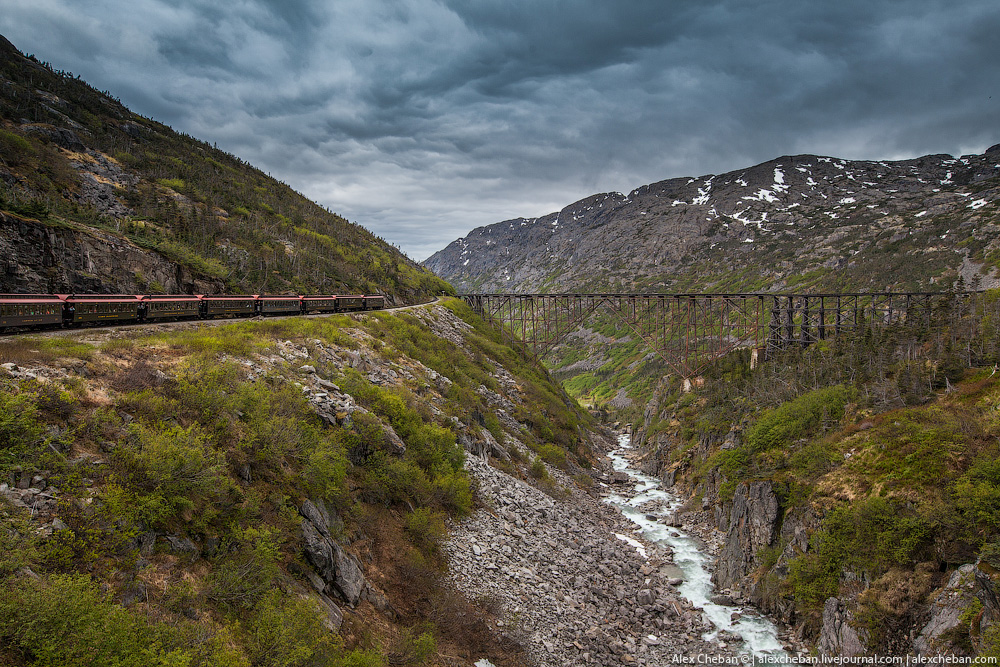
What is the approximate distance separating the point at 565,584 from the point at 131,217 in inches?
1745

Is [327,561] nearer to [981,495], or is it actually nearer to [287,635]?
[287,635]

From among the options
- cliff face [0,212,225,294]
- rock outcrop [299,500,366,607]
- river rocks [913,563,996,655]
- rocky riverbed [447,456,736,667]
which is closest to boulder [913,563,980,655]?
river rocks [913,563,996,655]

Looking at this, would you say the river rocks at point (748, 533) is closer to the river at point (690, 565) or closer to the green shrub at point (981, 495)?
the river at point (690, 565)

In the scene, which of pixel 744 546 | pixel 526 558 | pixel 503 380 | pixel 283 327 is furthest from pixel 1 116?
pixel 744 546

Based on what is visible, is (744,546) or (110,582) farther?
(744,546)

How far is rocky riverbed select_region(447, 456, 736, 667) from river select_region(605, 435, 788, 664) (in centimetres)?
91

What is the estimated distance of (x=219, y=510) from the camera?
33.1ft

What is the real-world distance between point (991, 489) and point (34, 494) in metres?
26.4

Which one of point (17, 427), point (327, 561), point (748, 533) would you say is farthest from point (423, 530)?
point (748, 533)

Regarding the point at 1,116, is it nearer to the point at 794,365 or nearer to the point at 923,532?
the point at 923,532

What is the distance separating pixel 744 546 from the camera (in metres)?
24.7

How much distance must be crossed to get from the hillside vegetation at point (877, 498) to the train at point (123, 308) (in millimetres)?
31538

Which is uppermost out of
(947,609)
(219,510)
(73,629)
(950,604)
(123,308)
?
(123,308)

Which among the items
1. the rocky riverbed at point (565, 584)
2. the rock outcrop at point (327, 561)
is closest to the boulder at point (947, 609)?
the rocky riverbed at point (565, 584)
